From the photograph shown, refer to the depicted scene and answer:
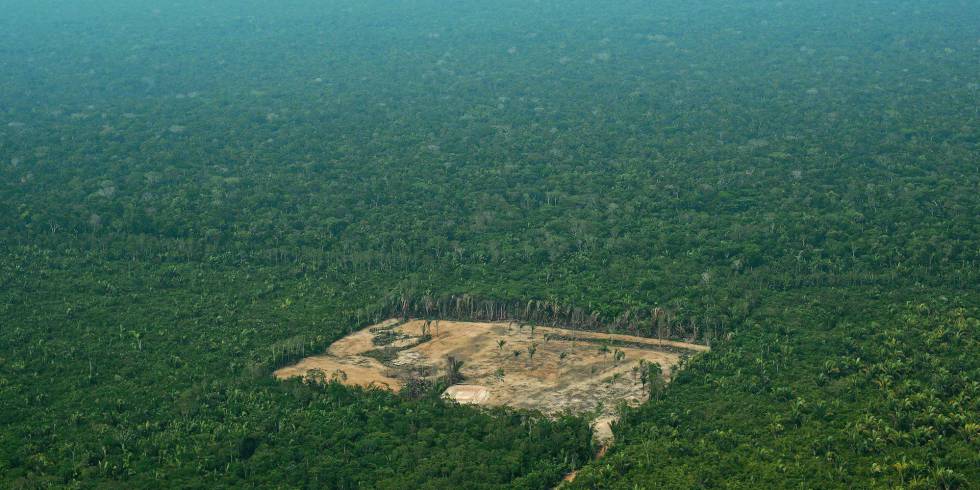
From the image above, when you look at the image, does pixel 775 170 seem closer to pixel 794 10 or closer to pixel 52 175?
pixel 52 175

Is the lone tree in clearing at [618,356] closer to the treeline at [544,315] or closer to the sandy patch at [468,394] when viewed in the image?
the treeline at [544,315]

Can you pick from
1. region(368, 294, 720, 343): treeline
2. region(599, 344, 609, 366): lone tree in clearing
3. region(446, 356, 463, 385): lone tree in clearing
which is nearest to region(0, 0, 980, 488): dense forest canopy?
region(368, 294, 720, 343): treeline

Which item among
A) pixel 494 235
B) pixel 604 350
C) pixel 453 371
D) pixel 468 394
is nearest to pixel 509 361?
pixel 453 371

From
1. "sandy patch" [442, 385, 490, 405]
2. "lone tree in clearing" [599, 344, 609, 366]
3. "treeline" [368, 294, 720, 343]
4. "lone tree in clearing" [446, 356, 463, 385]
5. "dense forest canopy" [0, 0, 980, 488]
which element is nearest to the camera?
"dense forest canopy" [0, 0, 980, 488]

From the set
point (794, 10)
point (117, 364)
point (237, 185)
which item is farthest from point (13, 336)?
point (794, 10)

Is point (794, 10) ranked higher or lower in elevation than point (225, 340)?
higher

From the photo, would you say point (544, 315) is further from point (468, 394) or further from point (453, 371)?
point (468, 394)

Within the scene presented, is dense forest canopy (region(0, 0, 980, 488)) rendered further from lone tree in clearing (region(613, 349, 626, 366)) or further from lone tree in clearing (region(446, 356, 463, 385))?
lone tree in clearing (region(613, 349, 626, 366))
